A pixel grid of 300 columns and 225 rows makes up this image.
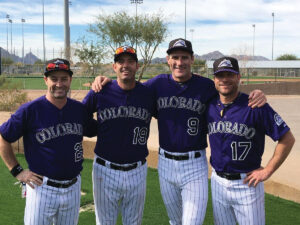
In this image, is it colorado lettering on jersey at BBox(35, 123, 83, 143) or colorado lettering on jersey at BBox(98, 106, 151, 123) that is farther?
colorado lettering on jersey at BBox(98, 106, 151, 123)

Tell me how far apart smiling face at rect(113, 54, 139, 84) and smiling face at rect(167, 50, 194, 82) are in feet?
1.34

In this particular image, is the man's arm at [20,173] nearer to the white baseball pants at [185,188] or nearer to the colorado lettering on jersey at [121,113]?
the colorado lettering on jersey at [121,113]

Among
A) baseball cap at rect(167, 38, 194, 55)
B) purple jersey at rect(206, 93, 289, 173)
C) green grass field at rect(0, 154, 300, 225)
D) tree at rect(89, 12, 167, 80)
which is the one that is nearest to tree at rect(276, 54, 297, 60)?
tree at rect(89, 12, 167, 80)

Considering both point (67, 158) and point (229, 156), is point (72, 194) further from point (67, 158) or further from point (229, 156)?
point (229, 156)

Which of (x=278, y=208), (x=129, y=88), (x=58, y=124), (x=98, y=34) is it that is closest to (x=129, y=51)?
(x=129, y=88)

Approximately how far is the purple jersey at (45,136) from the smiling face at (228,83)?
1.44 metres

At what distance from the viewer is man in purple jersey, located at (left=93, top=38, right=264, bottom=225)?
3.46 metres

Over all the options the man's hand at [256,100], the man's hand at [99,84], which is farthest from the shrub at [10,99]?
the man's hand at [256,100]

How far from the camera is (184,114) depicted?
11.6 ft

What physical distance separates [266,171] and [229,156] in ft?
1.14

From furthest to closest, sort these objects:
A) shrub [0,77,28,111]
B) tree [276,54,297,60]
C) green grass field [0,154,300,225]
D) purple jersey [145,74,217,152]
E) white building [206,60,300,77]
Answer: tree [276,54,297,60]
white building [206,60,300,77]
shrub [0,77,28,111]
green grass field [0,154,300,225]
purple jersey [145,74,217,152]

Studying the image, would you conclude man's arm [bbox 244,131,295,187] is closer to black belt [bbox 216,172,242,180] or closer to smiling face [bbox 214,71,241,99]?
black belt [bbox 216,172,242,180]

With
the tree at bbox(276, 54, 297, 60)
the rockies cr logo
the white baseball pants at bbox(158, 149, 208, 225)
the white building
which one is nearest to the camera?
the rockies cr logo

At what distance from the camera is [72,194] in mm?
3105
